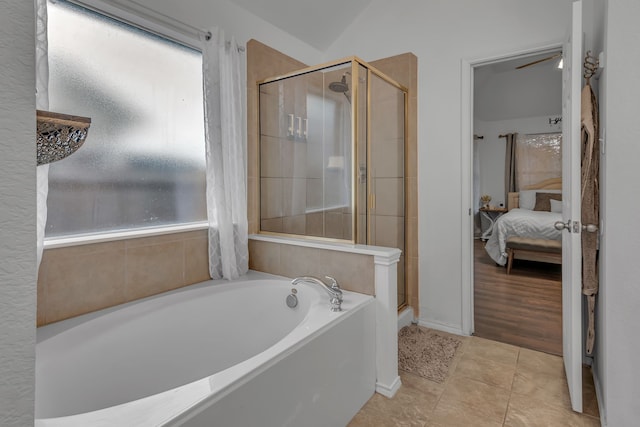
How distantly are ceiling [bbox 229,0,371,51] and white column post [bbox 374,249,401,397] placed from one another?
6.57 ft

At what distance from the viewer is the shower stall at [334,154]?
231 cm

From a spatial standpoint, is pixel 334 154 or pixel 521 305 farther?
pixel 521 305

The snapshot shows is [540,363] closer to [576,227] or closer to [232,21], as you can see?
[576,227]

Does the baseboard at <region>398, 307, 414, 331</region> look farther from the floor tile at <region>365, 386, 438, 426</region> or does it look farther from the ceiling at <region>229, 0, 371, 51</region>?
the ceiling at <region>229, 0, 371, 51</region>

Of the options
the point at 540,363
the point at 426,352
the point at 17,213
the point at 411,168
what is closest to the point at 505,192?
the point at 411,168

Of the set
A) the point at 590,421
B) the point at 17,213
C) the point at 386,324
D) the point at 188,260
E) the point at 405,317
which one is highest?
the point at 17,213

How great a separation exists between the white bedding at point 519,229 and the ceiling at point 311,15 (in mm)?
3415

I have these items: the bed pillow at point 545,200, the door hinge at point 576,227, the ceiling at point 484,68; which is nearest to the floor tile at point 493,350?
the door hinge at point 576,227

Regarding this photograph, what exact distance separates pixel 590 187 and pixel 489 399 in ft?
4.07

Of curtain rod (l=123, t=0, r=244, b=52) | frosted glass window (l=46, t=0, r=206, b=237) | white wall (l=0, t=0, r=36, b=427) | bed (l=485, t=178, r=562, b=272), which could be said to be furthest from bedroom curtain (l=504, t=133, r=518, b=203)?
white wall (l=0, t=0, r=36, b=427)

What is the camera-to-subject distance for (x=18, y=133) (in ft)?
1.39

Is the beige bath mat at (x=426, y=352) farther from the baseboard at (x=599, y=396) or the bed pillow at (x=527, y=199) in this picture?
the bed pillow at (x=527, y=199)

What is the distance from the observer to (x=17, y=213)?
425 mm

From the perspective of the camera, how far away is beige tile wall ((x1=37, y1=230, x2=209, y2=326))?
1.61 metres
